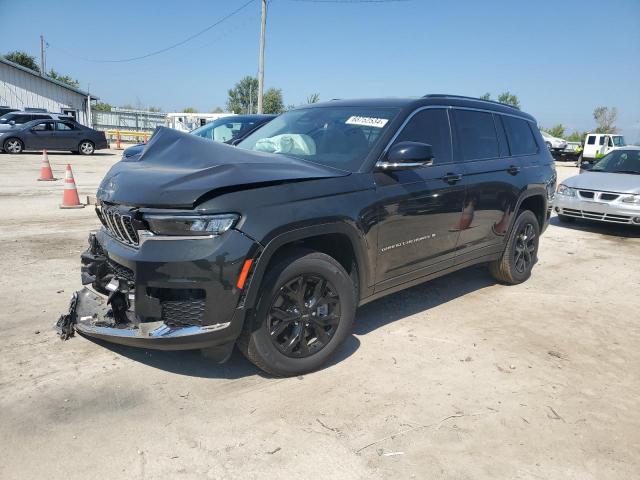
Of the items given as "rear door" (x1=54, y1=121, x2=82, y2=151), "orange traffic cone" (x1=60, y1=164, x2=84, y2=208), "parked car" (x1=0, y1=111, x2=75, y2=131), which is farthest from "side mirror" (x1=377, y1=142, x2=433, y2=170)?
"parked car" (x1=0, y1=111, x2=75, y2=131)

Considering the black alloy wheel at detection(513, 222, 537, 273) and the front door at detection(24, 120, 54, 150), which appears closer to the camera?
the black alloy wheel at detection(513, 222, 537, 273)

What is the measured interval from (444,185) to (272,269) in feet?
5.93

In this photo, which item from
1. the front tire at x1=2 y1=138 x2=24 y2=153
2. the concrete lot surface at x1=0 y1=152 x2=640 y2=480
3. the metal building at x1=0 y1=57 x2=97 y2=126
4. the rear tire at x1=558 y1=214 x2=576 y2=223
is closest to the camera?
the concrete lot surface at x1=0 y1=152 x2=640 y2=480

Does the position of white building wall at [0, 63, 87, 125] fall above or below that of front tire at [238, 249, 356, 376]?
above

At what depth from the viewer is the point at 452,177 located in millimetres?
4133

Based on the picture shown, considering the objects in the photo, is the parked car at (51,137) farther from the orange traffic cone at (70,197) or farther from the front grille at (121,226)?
the front grille at (121,226)

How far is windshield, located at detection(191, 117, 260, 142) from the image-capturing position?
10.4 meters

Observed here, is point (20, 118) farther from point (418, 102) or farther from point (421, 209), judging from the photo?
point (421, 209)

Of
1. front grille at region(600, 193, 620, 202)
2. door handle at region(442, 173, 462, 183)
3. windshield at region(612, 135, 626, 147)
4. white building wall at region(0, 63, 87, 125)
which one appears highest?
white building wall at region(0, 63, 87, 125)

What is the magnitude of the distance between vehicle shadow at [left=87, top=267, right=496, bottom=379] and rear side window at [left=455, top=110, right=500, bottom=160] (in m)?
1.44

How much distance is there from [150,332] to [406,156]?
198 centimetres

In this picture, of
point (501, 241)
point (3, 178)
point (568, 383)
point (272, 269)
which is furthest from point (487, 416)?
point (3, 178)

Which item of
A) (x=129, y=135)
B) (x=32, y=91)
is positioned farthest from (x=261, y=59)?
(x=32, y=91)

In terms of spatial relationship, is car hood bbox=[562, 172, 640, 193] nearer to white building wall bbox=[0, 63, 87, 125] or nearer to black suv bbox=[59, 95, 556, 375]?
black suv bbox=[59, 95, 556, 375]
